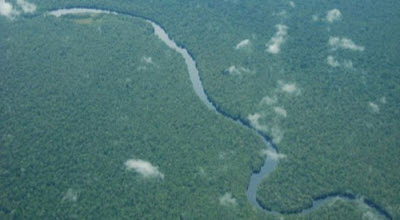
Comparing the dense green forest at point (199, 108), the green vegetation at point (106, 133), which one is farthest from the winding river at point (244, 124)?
the green vegetation at point (106, 133)

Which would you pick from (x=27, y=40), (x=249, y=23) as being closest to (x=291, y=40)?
(x=249, y=23)

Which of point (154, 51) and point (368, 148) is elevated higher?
point (154, 51)

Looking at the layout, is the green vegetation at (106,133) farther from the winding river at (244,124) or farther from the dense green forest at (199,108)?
the winding river at (244,124)

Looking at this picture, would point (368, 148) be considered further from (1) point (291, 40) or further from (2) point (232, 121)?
(1) point (291, 40)

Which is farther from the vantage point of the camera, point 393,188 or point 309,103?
point 309,103

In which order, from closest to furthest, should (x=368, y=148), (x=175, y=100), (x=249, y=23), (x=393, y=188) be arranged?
(x=393, y=188), (x=368, y=148), (x=175, y=100), (x=249, y=23)

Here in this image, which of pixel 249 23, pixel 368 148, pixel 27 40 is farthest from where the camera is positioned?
pixel 249 23

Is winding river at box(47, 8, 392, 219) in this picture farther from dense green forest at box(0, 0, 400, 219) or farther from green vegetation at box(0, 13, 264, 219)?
green vegetation at box(0, 13, 264, 219)
